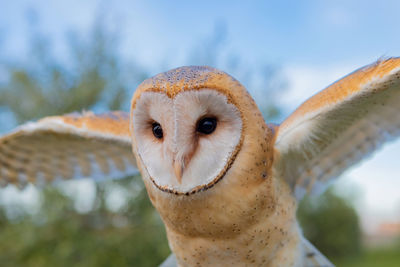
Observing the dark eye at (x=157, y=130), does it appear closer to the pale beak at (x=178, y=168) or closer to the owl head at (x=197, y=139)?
the owl head at (x=197, y=139)

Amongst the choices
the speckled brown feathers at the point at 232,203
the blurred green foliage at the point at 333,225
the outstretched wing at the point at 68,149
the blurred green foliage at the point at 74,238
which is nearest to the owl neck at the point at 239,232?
the speckled brown feathers at the point at 232,203

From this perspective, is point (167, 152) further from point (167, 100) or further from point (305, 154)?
point (305, 154)

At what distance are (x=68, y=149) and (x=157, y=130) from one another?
1225 mm

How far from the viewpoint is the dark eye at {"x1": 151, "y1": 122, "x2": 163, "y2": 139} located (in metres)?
1.27

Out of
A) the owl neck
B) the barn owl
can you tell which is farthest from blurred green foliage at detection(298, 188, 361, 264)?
the owl neck

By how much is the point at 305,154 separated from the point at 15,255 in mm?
8354

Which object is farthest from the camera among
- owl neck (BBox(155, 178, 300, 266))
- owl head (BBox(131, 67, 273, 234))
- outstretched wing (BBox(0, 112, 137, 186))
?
outstretched wing (BBox(0, 112, 137, 186))

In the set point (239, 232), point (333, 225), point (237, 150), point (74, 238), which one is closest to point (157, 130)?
point (237, 150)

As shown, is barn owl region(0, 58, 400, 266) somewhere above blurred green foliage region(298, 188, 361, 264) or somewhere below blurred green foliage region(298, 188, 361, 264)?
below

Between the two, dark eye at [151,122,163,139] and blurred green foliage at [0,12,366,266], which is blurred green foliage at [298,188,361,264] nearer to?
blurred green foliage at [0,12,366,266]

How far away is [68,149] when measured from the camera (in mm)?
2291

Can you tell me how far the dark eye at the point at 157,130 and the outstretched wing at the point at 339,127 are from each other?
0.55 m

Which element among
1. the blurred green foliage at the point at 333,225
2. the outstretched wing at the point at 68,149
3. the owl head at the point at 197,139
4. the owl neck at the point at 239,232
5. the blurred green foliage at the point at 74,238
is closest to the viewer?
the owl head at the point at 197,139

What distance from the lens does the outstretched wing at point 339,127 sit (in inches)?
56.5
